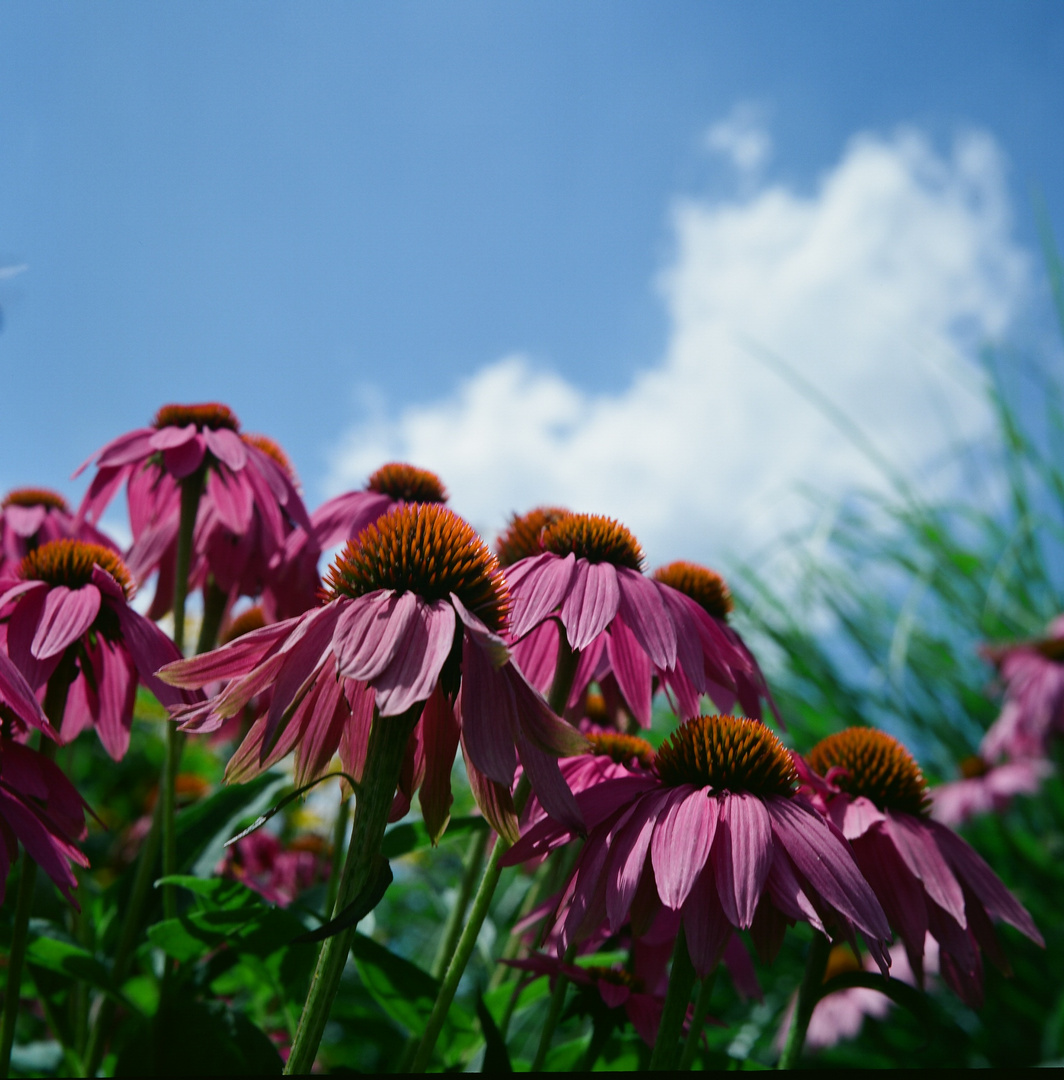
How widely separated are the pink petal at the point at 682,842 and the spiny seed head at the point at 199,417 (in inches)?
19.1

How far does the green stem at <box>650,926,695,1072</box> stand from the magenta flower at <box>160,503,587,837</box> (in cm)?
10

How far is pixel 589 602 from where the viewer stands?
49cm

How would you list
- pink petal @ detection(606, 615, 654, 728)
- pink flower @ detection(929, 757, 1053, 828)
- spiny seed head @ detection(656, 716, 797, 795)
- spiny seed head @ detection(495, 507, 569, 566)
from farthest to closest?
pink flower @ detection(929, 757, 1053, 828) → spiny seed head @ detection(495, 507, 569, 566) → pink petal @ detection(606, 615, 654, 728) → spiny seed head @ detection(656, 716, 797, 795)

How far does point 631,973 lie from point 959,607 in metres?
2.28

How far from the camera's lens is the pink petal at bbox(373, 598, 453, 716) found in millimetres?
341

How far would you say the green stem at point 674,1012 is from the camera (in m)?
0.43

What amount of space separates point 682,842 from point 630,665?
162mm

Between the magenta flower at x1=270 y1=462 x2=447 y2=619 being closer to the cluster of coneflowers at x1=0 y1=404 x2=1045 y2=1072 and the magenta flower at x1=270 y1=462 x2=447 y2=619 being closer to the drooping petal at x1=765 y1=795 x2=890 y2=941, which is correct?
the cluster of coneflowers at x1=0 y1=404 x2=1045 y2=1072

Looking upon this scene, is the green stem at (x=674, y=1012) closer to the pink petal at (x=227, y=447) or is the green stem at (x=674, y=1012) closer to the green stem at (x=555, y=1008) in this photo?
the green stem at (x=555, y=1008)

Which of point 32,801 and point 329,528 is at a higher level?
point 329,528

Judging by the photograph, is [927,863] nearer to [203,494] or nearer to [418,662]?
[418,662]

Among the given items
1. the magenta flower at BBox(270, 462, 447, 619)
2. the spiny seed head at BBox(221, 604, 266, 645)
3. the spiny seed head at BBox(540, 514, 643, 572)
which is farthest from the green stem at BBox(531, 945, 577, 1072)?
the spiny seed head at BBox(221, 604, 266, 645)

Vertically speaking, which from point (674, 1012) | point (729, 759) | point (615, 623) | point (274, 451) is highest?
point (274, 451)

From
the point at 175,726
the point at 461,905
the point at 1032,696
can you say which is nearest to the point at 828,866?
the point at 461,905
